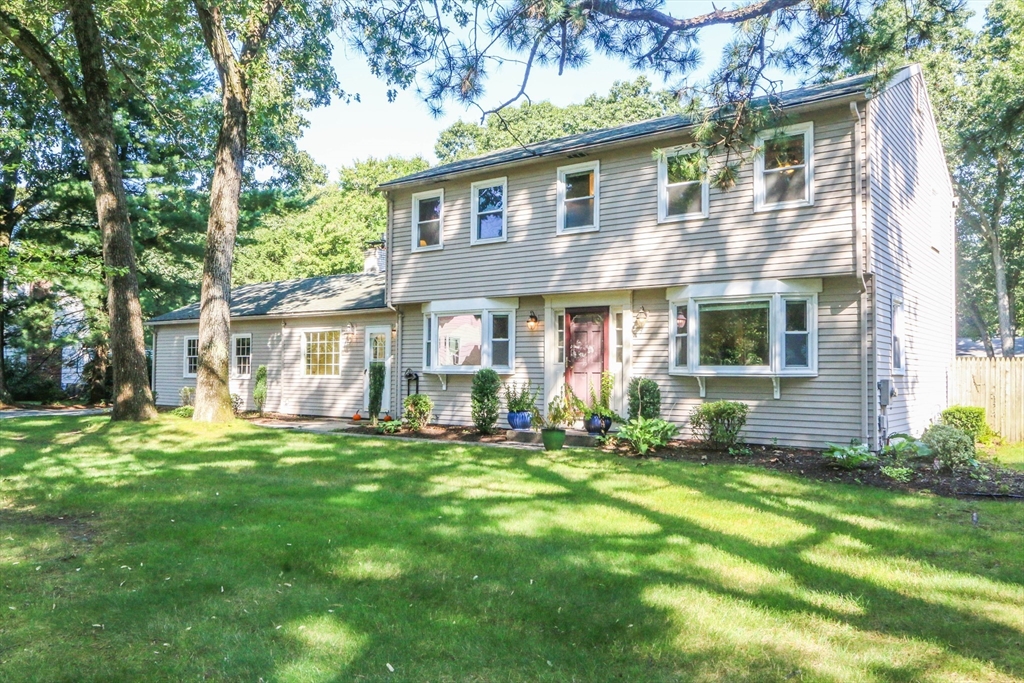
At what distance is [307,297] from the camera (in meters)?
17.9

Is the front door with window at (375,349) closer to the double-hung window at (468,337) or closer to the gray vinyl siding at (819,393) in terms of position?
the double-hung window at (468,337)

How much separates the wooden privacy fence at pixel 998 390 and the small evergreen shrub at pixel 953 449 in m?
5.67

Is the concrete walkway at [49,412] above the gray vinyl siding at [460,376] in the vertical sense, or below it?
below

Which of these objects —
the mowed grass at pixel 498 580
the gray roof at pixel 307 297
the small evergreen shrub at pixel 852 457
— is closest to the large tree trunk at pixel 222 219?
the gray roof at pixel 307 297

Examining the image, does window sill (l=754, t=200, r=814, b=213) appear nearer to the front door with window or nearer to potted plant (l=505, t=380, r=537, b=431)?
potted plant (l=505, t=380, r=537, b=431)

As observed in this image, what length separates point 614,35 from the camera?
599 cm

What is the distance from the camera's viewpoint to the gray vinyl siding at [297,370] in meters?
15.6

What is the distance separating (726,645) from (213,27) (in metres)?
13.0

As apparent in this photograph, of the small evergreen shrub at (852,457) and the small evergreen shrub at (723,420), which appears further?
the small evergreen shrub at (723,420)

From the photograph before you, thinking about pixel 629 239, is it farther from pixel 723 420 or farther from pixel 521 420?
pixel 521 420

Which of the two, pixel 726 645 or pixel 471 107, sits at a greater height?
pixel 471 107

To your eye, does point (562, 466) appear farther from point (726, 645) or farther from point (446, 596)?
point (726, 645)

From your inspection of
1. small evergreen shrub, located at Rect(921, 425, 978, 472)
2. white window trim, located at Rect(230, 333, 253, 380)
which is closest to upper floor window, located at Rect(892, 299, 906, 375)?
small evergreen shrub, located at Rect(921, 425, 978, 472)

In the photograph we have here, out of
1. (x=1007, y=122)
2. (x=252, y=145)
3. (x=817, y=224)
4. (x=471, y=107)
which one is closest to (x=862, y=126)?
(x=817, y=224)
